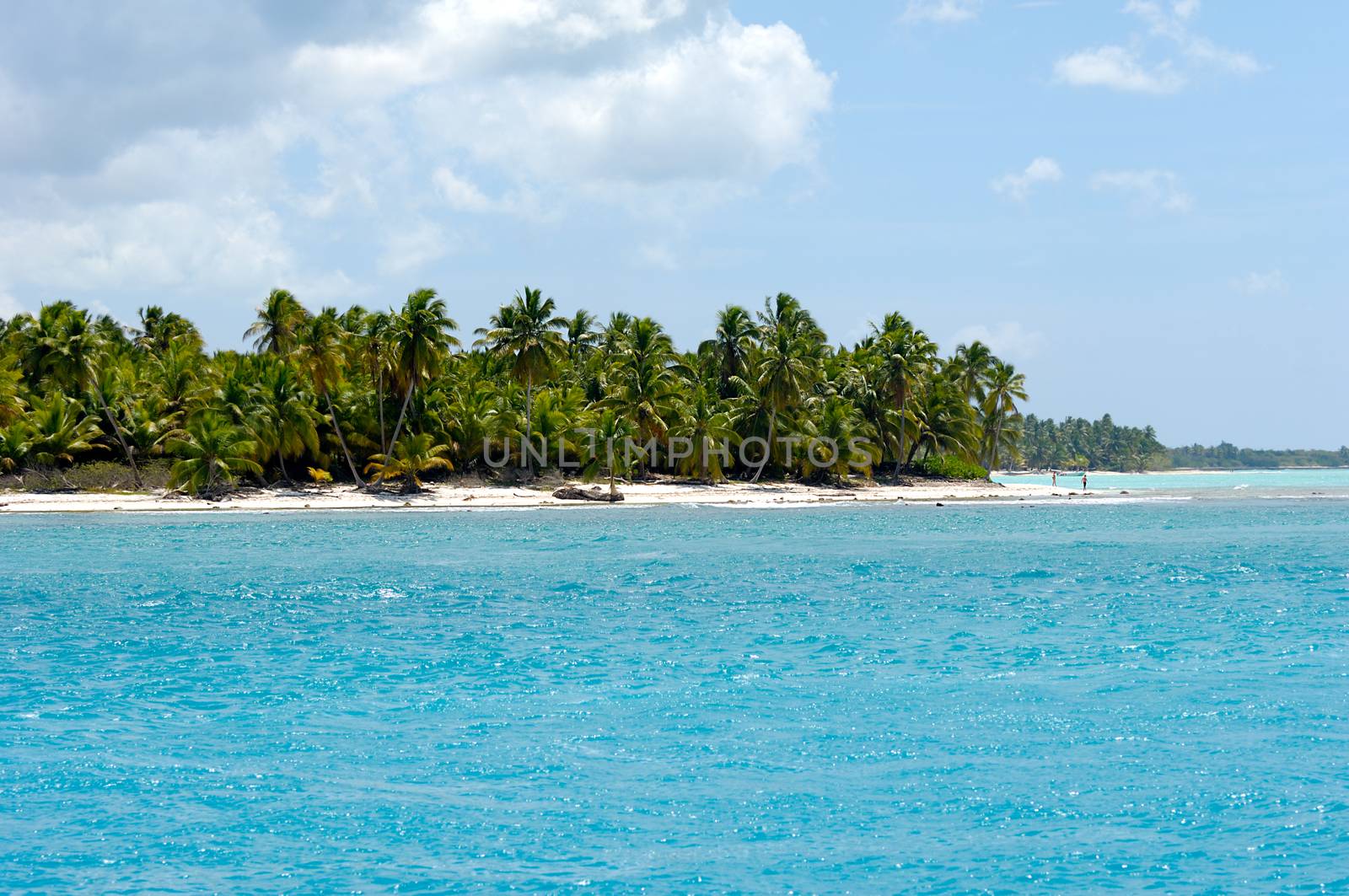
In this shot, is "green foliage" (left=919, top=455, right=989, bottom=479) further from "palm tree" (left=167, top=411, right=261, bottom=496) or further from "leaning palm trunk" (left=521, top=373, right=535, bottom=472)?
"palm tree" (left=167, top=411, right=261, bottom=496)

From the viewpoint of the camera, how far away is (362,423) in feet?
213

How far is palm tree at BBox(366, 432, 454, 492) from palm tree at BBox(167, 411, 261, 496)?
6.85 meters

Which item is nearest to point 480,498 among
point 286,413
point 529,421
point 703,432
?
point 529,421

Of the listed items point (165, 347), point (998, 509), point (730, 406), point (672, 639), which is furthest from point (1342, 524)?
point (165, 347)

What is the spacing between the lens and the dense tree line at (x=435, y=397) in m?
59.8

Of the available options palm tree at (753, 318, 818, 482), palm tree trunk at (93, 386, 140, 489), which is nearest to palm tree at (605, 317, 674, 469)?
palm tree at (753, 318, 818, 482)

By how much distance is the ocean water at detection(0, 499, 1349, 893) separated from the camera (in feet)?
32.8

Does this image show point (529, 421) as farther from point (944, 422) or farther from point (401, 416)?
point (944, 422)

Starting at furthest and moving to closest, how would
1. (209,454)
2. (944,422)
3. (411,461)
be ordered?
(944,422)
(411,461)
(209,454)

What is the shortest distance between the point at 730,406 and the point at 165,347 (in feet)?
137

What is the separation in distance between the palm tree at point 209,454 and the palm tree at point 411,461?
22.5ft

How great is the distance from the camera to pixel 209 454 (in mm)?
58219

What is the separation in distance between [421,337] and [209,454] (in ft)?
39.9

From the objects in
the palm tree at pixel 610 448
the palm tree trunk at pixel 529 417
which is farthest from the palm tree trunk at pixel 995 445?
the palm tree trunk at pixel 529 417
